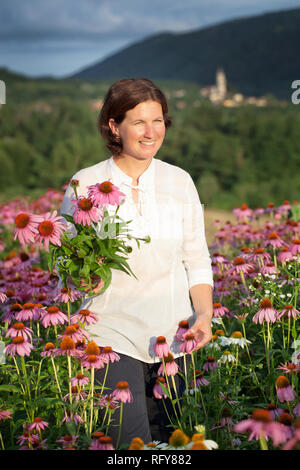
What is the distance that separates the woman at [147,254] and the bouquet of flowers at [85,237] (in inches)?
7.8

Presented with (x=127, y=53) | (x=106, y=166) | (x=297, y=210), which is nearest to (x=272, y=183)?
(x=297, y=210)

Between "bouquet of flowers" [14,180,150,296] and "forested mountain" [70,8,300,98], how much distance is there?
82000 millimetres

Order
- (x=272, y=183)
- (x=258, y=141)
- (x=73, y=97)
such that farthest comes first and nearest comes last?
(x=73, y=97) < (x=258, y=141) < (x=272, y=183)

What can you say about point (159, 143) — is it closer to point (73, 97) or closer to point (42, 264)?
point (42, 264)

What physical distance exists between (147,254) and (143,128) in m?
0.63

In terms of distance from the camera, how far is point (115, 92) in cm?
254

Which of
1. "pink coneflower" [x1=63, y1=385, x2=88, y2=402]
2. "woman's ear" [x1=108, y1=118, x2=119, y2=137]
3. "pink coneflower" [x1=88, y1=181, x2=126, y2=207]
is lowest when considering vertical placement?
"pink coneflower" [x1=63, y1=385, x2=88, y2=402]

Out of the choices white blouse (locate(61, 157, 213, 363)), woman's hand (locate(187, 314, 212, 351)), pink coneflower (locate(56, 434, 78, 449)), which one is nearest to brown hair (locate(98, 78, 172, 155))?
white blouse (locate(61, 157, 213, 363))

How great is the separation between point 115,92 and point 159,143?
34cm

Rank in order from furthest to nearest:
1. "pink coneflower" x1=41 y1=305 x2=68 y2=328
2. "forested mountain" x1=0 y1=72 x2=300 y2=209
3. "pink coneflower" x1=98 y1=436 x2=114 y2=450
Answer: "forested mountain" x1=0 y1=72 x2=300 y2=209 < "pink coneflower" x1=41 y1=305 x2=68 y2=328 < "pink coneflower" x1=98 y1=436 x2=114 y2=450

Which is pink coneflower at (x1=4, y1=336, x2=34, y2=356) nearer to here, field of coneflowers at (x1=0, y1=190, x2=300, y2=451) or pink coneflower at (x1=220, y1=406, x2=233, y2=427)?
field of coneflowers at (x1=0, y1=190, x2=300, y2=451)

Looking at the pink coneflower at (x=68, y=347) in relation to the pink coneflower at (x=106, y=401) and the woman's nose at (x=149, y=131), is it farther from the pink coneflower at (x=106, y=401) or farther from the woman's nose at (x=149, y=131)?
the woman's nose at (x=149, y=131)

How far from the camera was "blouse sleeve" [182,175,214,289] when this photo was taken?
265 cm

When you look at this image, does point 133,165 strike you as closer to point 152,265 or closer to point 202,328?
point 152,265
